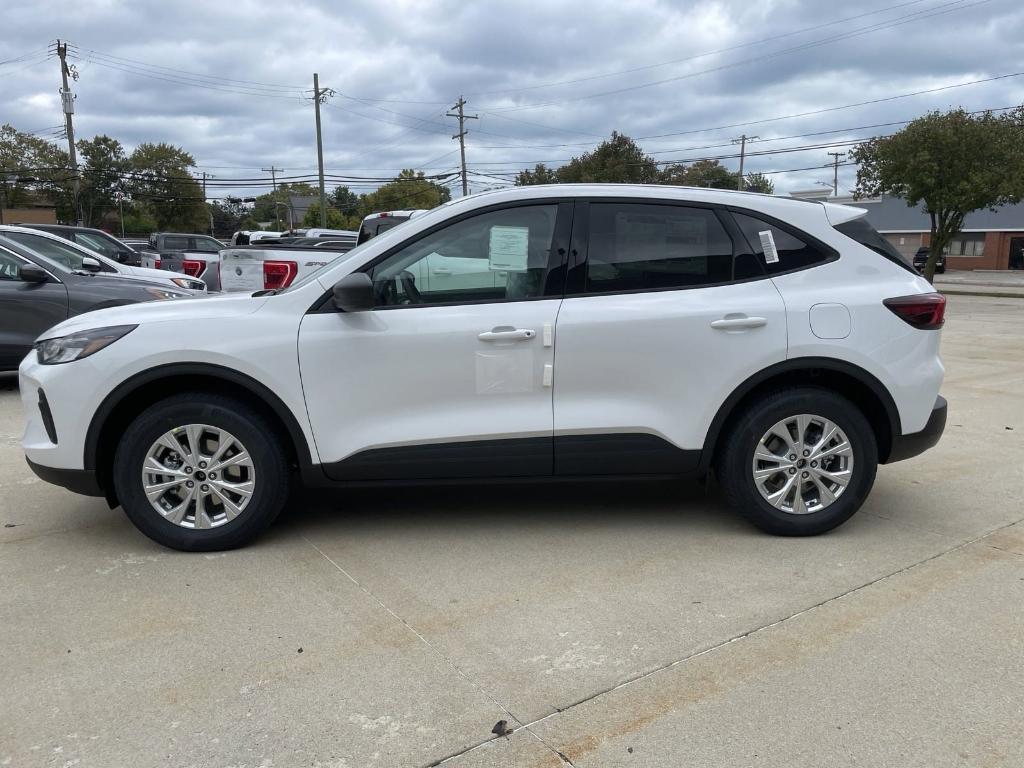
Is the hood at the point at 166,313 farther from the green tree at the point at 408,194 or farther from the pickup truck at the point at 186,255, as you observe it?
the green tree at the point at 408,194

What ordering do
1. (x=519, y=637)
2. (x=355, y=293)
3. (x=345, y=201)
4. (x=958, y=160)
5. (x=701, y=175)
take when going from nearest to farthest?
(x=519, y=637)
(x=355, y=293)
(x=958, y=160)
(x=701, y=175)
(x=345, y=201)

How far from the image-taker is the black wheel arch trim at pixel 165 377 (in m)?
3.89

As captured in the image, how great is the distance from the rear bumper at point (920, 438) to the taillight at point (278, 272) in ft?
21.7

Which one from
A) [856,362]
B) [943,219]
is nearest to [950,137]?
[943,219]

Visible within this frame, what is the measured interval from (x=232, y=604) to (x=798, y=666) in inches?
90.2

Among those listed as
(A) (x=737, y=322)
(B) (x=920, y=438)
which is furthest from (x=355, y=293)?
(B) (x=920, y=438)

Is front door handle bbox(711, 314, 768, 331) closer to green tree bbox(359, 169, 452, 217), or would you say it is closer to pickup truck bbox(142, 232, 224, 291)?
pickup truck bbox(142, 232, 224, 291)

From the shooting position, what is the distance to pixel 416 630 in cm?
329

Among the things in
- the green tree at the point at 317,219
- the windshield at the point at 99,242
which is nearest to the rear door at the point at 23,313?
the windshield at the point at 99,242

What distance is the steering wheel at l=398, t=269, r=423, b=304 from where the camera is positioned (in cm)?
403

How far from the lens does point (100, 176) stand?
78625 millimetres

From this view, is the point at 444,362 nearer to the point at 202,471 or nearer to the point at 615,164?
the point at 202,471

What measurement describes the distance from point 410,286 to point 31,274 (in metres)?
5.74

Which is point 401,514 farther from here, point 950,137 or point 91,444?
point 950,137
